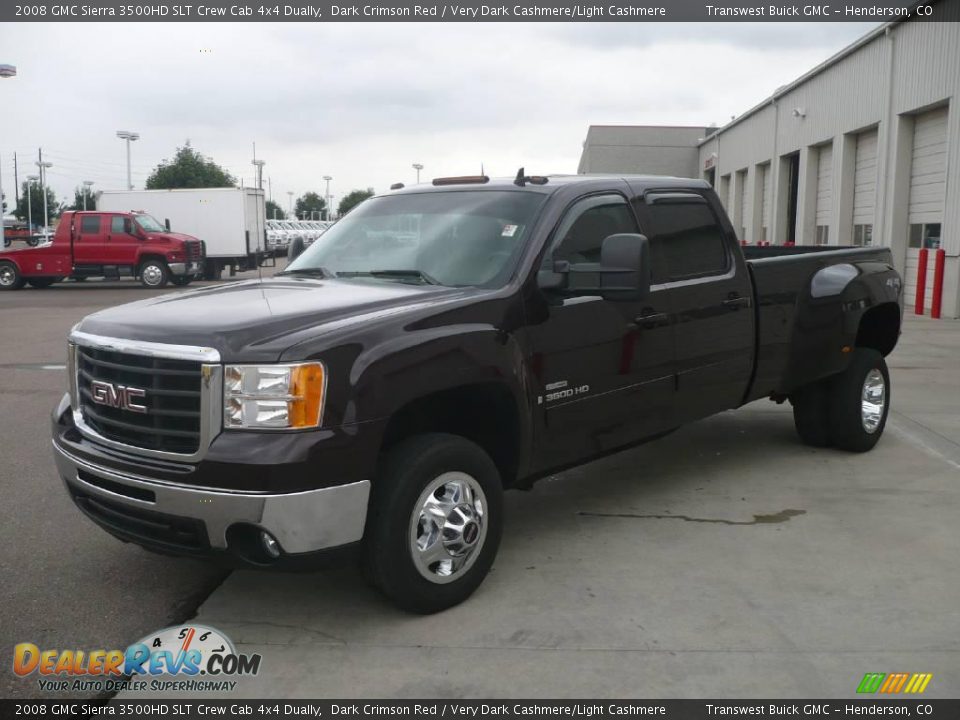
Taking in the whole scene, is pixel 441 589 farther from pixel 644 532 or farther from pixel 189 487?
pixel 644 532

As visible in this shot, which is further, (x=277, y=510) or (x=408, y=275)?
A: (x=408, y=275)

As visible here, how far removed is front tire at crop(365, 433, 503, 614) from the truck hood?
0.60m

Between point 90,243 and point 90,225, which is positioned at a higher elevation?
point 90,225

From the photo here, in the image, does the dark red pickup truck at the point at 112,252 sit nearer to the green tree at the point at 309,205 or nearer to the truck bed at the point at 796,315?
the truck bed at the point at 796,315

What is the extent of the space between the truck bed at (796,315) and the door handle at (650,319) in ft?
3.47

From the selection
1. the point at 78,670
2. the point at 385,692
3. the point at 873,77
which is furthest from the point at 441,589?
the point at 873,77

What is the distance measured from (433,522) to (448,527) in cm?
8

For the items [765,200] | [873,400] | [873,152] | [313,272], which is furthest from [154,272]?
[873,400]

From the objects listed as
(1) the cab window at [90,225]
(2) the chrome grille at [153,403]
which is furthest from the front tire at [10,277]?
(2) the chrome grille at [153,403]

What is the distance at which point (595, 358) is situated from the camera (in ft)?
15.6

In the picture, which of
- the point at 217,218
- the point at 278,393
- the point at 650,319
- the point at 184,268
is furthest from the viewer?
the point at 217,218

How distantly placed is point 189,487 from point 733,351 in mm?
3398

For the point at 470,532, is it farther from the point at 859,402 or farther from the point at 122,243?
the point at 122,243

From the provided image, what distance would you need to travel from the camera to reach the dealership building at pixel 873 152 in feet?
58.0
